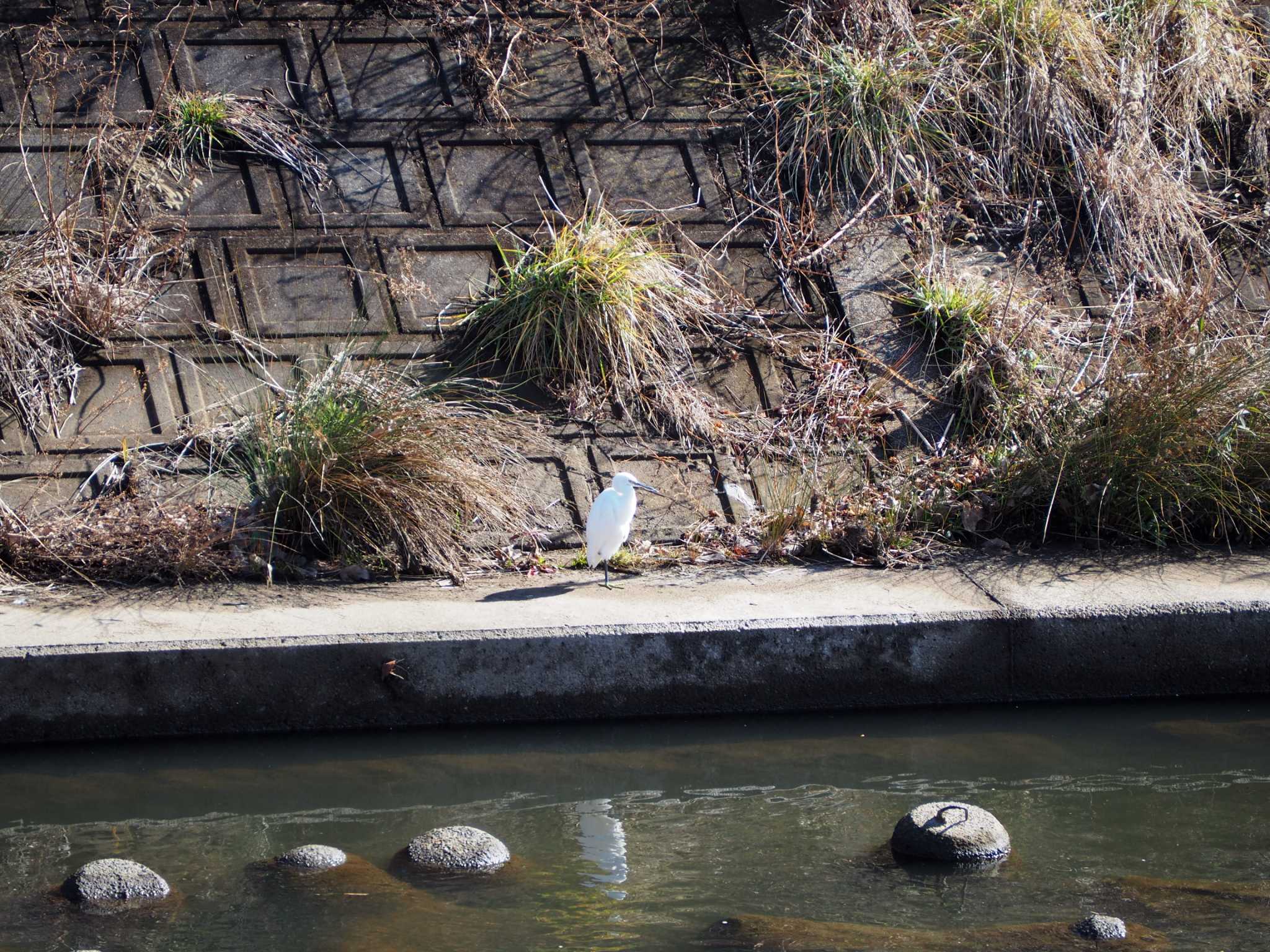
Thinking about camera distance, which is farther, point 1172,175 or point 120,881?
→ point 1172,175

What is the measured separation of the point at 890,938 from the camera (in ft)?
10.1

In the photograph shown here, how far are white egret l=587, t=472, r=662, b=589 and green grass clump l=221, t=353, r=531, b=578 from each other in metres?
0.41

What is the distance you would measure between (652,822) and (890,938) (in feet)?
2.72

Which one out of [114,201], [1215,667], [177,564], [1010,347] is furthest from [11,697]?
[1010,347]

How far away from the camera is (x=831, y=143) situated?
6.79m

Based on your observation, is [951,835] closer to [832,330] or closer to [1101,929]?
[1101,929]

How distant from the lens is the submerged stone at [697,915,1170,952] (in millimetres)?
3004

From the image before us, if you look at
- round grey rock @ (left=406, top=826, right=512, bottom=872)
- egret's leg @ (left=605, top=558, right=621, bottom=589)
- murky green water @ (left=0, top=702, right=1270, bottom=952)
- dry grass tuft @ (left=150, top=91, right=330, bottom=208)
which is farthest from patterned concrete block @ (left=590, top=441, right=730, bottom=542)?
dry grass tuft @ (left=150, top=91, right=330, bottom=208)

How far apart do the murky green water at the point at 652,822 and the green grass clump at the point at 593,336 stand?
1795 mm

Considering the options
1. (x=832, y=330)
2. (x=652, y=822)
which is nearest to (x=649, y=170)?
(x=832, y=330)

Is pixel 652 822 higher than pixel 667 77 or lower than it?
lower

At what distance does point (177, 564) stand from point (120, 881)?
4.77 ft

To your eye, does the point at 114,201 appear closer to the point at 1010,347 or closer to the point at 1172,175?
the point at 1010,347

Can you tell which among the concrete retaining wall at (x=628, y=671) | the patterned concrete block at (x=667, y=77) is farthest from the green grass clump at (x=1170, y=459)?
the patterned concrete block at (x=667, y=77)
